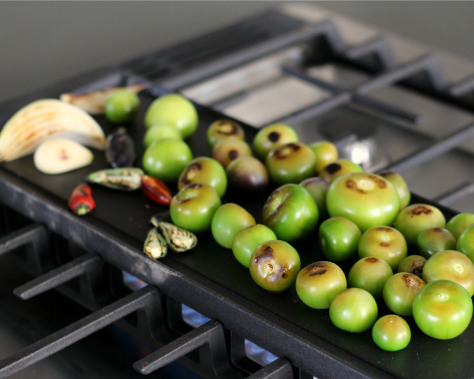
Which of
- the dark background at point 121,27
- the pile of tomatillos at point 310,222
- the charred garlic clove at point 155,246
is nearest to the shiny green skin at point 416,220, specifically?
the pile of tomatillos at point 310,222

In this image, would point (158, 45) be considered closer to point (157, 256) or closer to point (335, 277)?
point (157, 256)

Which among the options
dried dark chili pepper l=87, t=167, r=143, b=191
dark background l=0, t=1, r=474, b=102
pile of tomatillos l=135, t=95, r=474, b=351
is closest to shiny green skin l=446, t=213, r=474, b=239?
pile of tomatillos l=135, t=95, r=474, b=351

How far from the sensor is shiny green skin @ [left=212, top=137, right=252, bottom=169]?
3.05ft

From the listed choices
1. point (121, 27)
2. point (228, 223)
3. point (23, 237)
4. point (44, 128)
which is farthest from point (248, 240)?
point (121, 27)

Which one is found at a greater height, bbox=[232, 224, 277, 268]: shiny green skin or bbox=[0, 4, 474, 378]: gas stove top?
bbox=[232, 224, 277, 268]: shiny green skin

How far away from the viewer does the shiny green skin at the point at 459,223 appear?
77 centimetres

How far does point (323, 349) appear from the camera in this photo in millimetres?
651

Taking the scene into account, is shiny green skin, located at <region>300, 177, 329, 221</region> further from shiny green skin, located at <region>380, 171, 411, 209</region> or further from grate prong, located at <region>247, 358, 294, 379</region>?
grate prong, located at <region>247, 358, 294, 379</region>

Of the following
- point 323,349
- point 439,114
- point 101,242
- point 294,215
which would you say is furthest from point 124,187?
point 439,114

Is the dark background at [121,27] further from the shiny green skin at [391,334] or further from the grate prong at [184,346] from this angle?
the shiny green skin at [391,334]

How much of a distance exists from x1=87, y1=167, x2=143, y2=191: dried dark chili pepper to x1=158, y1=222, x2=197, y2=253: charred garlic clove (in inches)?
4.5

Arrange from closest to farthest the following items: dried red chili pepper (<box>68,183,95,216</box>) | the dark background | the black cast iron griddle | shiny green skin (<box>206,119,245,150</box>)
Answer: the black cast iron griddle → dried red chili pepper (<box>68,183,95,216</box>) → shiny green skin (<box>206,119,245,150</box>) → the dark background

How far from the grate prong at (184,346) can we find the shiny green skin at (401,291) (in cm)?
14

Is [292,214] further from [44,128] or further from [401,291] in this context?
[44,128]
